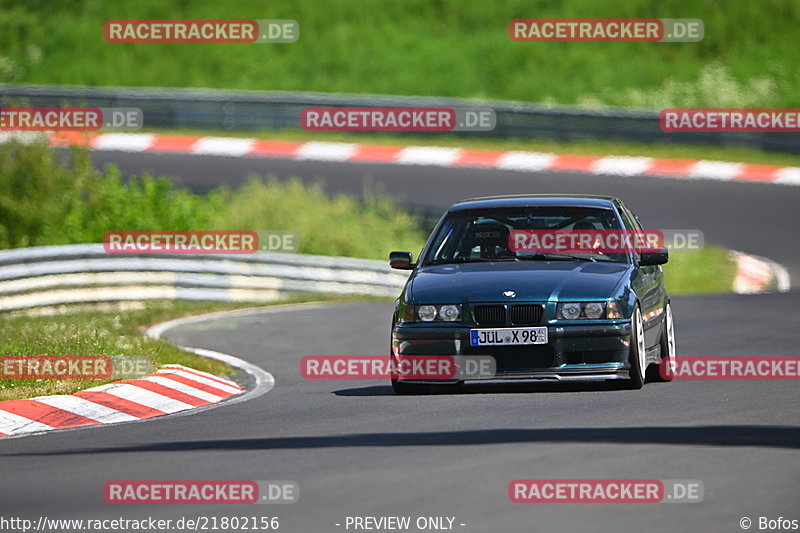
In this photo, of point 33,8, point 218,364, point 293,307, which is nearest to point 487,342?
point 218,364

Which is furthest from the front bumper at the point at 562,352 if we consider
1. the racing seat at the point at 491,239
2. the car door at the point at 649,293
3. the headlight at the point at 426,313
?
the racing seat at the point at 491,239

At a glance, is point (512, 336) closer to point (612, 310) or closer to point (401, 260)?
point (612, 310)

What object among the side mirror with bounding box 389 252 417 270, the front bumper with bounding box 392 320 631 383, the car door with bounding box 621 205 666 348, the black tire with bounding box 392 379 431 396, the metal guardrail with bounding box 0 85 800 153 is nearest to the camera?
the front bumper with bounding box 392 320 631 383

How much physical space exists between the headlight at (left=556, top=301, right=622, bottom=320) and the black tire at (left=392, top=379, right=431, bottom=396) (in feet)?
4.08

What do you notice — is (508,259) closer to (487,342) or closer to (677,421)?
(487,342)

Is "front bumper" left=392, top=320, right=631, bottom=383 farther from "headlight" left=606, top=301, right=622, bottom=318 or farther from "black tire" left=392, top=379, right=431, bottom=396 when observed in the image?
"black tire" left=392, top=379, right=431, bottom=396

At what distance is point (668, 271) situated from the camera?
26.5 metres

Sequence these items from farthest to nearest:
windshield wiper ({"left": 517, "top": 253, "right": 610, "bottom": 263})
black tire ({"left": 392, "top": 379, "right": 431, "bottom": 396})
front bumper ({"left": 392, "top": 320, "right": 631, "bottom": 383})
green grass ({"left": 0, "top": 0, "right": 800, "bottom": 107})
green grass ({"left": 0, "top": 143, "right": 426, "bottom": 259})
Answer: green grass ({"left": 0, "top": 0, "right": 800, "bottom": 107}) → green grass ({"left": 0, "top": 143, "right": 426, "bottom": 259}) → windshield wiper ({"left": 517, "top": 253, "right": 610, "bottom": 263}) → black tire ({"left": 392, "top": 379, "right": 431, "bottom": 396}) → front bumper ({"left": 392, "top": 320, "right": 631, "bottom": 383})

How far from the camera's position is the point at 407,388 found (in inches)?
464

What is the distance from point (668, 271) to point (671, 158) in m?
6.38

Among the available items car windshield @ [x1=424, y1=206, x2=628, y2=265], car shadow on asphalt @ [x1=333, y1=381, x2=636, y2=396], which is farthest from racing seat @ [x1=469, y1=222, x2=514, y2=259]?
car shadow on asphalt @ [x1=333, y1=381, x2=636, y2=396]

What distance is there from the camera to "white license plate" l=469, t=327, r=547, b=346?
1114cm

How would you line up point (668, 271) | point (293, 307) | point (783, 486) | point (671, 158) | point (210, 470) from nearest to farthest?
point (783, 486) → point (210, 470) → point (293, 307) → point (668, 271) → point (671, 158)

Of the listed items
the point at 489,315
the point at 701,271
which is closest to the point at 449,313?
the point at 489,315
